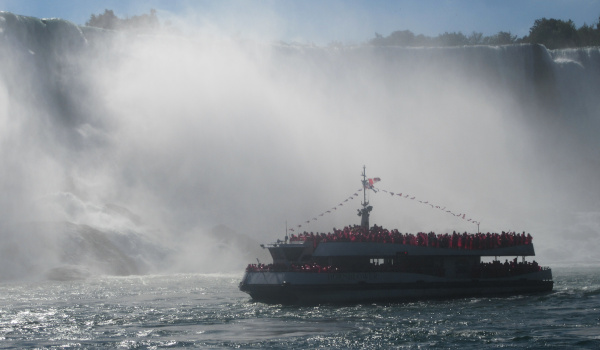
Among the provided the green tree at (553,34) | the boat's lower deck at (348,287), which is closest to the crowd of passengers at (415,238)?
the boat's lower deck at (348,287)

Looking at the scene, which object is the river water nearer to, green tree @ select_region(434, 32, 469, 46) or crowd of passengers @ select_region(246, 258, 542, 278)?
crowd of passengers @ select_region(246, 258, 542, 278)

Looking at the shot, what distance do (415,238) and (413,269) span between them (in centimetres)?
169


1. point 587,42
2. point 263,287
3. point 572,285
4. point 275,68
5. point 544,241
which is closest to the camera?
point 263,287

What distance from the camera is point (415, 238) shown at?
42.7 metres

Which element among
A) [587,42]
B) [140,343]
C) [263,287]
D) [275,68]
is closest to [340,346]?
[140,343]

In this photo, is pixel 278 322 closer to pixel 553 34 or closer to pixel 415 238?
pixel 415 238

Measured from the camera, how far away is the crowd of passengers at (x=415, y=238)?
136 feet

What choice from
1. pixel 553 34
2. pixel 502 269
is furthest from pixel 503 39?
pixel 502 269

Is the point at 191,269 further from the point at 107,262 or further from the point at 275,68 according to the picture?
the point at 275,68

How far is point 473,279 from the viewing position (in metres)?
43.2

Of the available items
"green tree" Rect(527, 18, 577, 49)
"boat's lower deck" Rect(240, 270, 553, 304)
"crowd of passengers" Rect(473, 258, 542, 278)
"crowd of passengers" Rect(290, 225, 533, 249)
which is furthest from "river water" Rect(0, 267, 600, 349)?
"green tree" Rect(527, 18, 577, 49)

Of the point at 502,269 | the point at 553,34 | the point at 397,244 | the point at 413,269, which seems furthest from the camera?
the point at 553,34

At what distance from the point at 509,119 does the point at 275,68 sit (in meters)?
26.0

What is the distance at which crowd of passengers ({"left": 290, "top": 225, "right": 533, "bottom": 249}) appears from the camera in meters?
41.6
